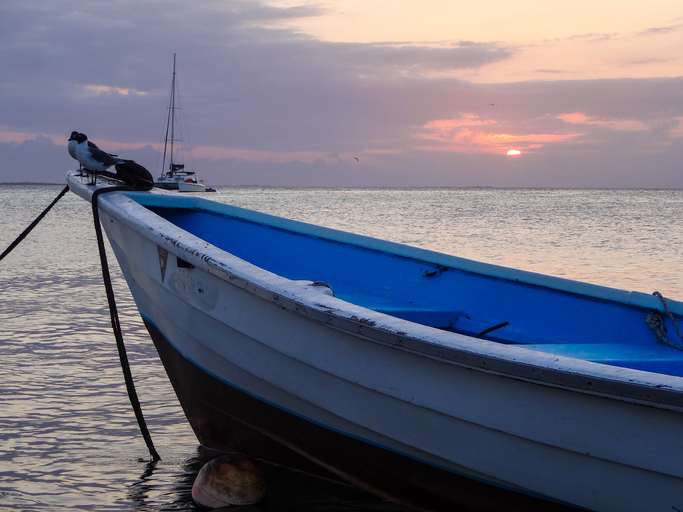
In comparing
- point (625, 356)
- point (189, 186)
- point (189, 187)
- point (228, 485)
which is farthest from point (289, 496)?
point (189, 187)

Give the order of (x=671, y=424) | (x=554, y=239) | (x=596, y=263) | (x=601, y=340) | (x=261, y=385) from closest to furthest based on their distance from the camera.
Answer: (x=671, y=424) < (x=261, y=385) < (x=601, y=340) < (x=596, y=263) < (x=554, y=239)

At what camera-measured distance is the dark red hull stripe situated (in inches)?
153

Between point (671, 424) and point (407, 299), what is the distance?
8.96 feet

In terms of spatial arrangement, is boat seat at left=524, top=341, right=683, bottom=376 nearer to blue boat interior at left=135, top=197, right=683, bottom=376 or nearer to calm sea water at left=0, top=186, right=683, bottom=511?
blue boat interior at left=135, top=197, right=683, bottom=376

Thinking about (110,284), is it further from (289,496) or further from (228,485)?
(289,496)

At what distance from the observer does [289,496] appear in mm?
4871

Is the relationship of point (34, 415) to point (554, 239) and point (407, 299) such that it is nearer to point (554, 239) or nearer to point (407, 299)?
point (407, 299)

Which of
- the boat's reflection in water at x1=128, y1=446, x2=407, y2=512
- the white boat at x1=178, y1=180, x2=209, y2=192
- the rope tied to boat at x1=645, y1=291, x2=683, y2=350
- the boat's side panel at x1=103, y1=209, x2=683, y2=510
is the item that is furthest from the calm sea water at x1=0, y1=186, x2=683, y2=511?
the white boat at x1=178, y1=180, x2=209, y2=192

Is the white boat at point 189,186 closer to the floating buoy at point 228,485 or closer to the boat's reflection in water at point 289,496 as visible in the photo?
the boat's reflection in water at point 289,496

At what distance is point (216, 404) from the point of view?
5.11 metres

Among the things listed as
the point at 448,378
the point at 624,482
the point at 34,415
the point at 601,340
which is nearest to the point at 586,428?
the point at 624,482

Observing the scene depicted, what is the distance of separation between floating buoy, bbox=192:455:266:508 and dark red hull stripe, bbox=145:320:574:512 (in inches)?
8.5

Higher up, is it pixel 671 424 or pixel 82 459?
pixel 671 424

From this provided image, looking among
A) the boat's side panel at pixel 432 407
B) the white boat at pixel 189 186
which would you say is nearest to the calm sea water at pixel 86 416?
the boat's side panel at pixel 432 407
